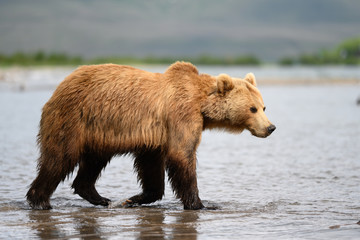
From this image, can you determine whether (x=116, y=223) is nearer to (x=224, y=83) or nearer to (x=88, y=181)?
(x=88, y=181)

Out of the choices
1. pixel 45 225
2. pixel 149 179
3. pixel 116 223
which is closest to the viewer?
pixel 45 225

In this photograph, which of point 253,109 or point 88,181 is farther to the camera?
point 88,181

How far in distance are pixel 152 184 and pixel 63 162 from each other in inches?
37.1

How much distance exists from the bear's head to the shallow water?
82 cm

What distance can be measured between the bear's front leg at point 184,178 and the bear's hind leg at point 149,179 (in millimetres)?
396

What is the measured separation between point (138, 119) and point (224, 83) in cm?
84

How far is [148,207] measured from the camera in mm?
6273

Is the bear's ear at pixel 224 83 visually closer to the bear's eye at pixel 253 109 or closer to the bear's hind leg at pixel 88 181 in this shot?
the bear's eye at pixel 253 109

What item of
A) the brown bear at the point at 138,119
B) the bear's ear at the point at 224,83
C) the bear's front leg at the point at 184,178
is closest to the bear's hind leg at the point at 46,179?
the brown bear at the point at 138,119

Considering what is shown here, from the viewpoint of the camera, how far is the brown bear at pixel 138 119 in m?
5.86

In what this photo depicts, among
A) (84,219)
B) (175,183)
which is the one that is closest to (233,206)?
(175,183)

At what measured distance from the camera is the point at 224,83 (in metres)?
5.94

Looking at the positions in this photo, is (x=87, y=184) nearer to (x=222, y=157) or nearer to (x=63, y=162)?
(x=63, y=162)

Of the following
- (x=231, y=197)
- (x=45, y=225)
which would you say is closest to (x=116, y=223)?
(x=45, y=225)
